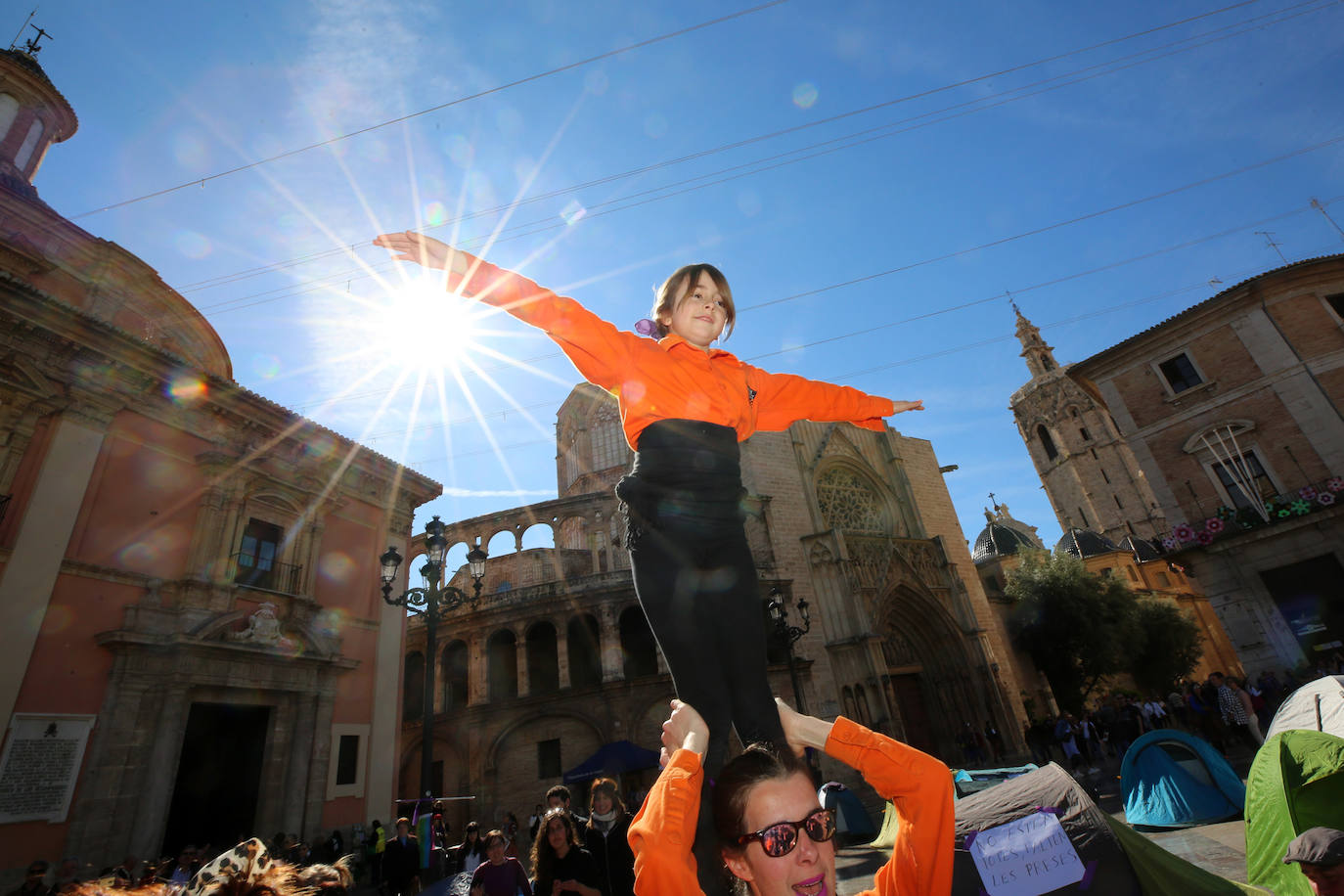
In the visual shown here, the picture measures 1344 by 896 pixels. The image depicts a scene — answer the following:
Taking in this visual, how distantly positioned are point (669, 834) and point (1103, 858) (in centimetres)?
476

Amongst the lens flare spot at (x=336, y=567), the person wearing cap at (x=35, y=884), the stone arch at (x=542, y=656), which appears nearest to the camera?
the person wearing cap at (x=35, y=884)

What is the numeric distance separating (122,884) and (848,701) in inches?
848

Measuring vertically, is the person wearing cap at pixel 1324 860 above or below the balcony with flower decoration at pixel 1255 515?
below

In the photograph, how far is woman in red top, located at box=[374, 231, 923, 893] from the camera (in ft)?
5.62

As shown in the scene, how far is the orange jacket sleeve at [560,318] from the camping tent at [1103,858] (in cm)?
396

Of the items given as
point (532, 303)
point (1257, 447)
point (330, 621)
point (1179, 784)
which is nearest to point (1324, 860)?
point (532, 303)

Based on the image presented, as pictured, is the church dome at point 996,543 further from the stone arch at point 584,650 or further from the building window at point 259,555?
the building window at point 259,555

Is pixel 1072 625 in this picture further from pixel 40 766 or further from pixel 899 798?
pixel 40 766

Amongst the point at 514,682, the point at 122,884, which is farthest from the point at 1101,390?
the point at 122,884

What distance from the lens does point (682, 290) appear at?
2.19m

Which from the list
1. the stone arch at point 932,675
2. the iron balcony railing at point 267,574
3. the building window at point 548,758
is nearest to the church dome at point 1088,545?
the stone arch at point 932,675

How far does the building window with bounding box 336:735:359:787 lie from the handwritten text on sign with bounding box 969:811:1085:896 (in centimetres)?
1173

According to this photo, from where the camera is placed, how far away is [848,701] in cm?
2067

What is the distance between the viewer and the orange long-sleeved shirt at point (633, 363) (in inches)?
75.4
